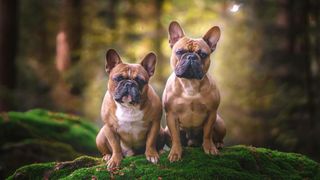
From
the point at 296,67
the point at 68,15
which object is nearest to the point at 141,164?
the point at 296,67

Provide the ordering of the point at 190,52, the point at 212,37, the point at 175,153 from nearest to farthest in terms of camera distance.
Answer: the point at 190,52
the point at 175,153
the point at 212,37

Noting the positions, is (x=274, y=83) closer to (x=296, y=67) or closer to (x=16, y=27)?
(x=296, y=67)

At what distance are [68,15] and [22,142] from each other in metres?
11.1

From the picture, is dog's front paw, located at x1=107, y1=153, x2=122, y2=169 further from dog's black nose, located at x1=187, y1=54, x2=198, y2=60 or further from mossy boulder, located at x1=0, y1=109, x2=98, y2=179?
mossy boulder, located at x1=0, y1=109, x2=98, y2=179

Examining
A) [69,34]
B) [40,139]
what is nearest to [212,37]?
[40,139]

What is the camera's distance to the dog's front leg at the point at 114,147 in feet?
21.9

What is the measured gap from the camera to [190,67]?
20.5ft

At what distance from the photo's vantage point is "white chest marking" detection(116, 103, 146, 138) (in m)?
6.64

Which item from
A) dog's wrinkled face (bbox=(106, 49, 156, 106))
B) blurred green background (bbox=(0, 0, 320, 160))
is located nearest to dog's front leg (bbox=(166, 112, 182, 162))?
dog's wrinkled face (bbox=(106, 49, 156, 106))

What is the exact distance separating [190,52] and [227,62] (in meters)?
12.5

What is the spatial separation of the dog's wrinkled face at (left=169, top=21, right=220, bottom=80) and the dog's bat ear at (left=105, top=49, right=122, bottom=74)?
2.28ft

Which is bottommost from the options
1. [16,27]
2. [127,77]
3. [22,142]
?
[22,142]

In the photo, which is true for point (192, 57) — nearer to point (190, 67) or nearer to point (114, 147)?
point (190, 67)

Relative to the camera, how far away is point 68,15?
20.7m
